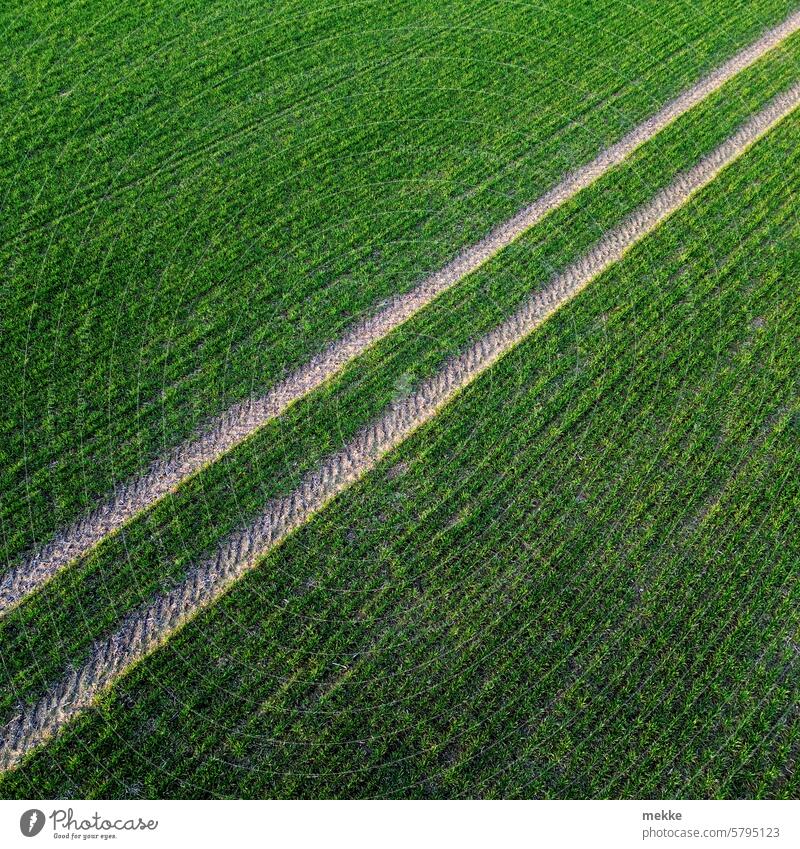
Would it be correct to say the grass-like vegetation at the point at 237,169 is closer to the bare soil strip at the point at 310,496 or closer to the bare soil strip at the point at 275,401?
the bare soil strip at the point at 275,401

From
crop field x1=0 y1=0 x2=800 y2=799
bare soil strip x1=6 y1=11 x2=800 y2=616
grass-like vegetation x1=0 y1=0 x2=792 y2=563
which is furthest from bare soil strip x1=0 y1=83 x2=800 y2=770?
grass-like vegetation x1=0 y1=0 x2=792 y2=563

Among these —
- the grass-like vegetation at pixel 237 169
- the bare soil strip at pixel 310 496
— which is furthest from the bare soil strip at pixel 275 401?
the bare soil strip at pixel 310 496

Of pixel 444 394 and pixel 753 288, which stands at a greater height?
pixel 444 394

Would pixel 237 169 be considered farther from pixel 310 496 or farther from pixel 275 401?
pixel 310 496

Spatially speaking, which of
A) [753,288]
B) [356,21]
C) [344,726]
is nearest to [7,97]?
[356,21]

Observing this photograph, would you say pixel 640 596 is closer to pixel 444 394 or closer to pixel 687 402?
pixel 687 402

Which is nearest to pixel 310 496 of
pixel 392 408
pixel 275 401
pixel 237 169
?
pixel 275 401

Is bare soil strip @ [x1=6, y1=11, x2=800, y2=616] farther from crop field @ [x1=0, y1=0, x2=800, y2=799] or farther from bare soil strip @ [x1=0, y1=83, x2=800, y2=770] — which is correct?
bare soil strip @ [x1=0, y1=83, x2=800, y2=770]
